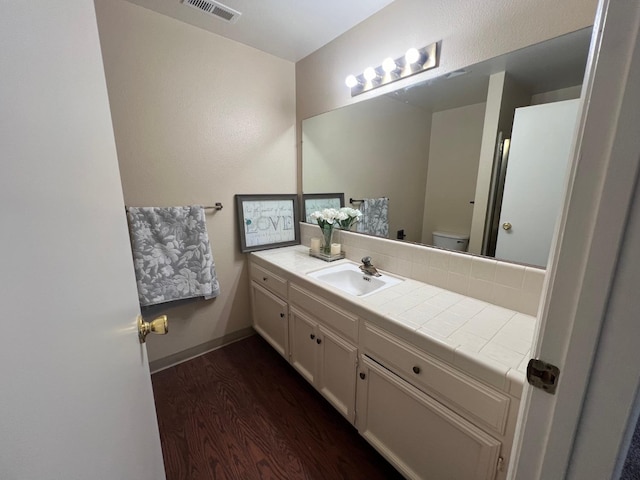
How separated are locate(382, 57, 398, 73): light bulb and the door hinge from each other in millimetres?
1564

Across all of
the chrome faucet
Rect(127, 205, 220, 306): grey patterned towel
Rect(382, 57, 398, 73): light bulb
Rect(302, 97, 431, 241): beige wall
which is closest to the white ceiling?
Rect(382, 57, 398, 73): light bulb

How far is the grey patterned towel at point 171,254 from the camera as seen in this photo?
166 centimetres

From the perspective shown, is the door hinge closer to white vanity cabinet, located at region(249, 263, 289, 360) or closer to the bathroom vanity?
the bathroom vanity

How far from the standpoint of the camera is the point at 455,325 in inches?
41.0

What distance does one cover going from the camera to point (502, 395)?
2.63 ft

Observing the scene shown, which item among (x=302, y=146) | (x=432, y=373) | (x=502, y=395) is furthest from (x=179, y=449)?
(x=302, y=146)

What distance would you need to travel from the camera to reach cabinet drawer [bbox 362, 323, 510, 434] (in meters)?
0.82

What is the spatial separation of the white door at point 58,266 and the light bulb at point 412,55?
1350mm

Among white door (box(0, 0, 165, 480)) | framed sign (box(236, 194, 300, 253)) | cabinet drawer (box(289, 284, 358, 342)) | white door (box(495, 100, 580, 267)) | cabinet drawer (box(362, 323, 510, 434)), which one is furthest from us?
framed sign (box(236, 194, 300, 253))

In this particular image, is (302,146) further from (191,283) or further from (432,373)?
(432,373)

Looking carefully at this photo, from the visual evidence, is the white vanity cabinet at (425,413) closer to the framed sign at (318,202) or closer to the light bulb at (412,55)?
the framed sign at (318,202)

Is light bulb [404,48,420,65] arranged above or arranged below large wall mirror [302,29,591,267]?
above

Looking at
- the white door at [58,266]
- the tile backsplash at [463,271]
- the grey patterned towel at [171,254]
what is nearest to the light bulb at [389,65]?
the tile backsplash at [463,271]

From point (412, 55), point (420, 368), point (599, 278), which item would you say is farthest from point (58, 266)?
point (412, 55)
